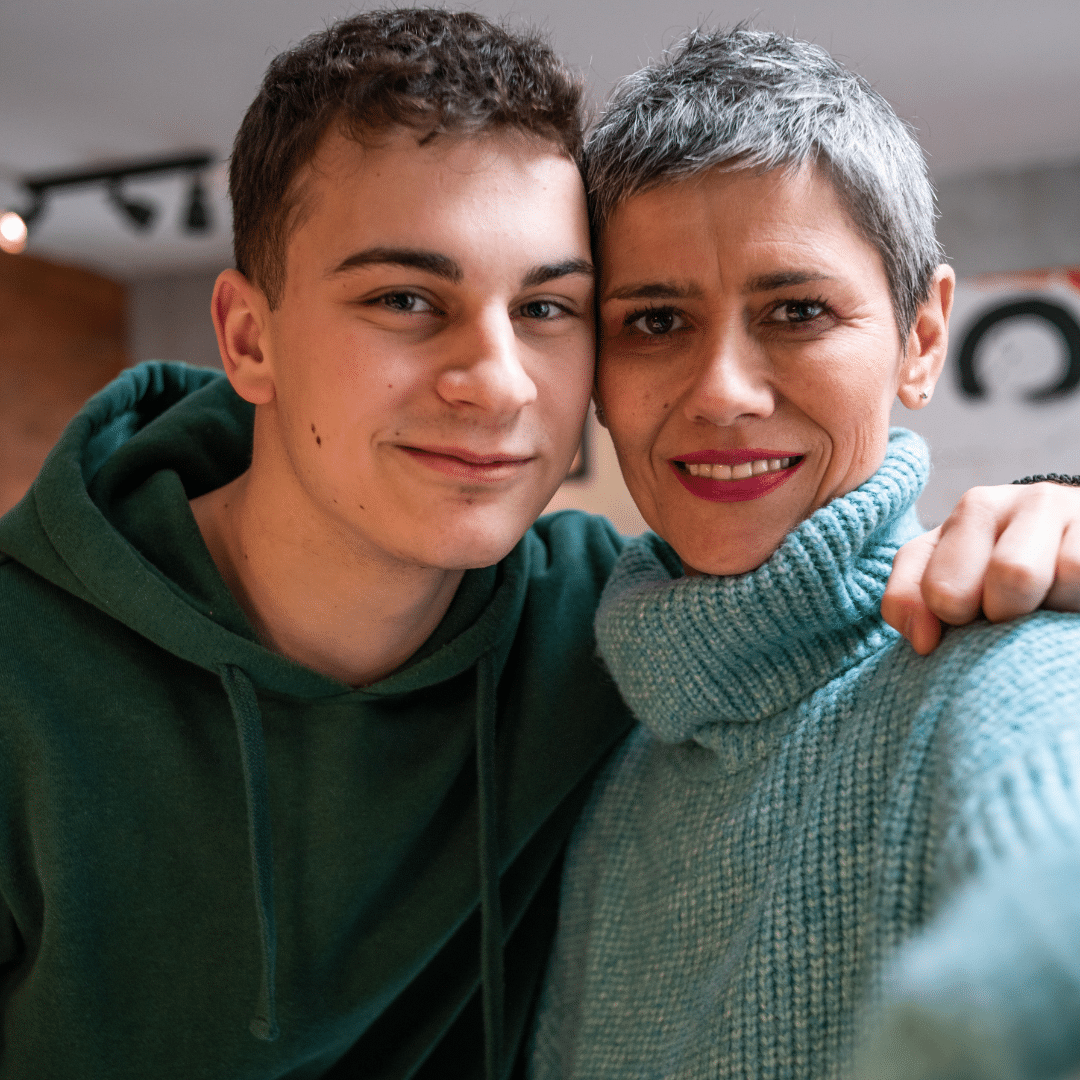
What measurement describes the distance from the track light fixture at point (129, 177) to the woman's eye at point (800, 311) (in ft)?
13.1

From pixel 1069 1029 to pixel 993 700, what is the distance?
35cm

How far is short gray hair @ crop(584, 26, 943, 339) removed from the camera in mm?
969

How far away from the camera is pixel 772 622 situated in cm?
95

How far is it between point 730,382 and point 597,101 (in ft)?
7.43

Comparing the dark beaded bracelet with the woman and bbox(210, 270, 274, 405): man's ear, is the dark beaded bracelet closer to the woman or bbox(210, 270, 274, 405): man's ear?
the woman

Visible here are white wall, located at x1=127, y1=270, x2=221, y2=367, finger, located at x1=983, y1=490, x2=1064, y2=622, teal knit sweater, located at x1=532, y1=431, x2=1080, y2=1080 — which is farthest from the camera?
white wall, located at x1=127, y1=270, x2=221, y2=367

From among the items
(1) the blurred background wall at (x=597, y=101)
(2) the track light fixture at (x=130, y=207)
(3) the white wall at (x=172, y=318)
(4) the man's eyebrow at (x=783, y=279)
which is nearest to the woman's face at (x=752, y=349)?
(4) the man's eyebrow at (x=783, y=279)

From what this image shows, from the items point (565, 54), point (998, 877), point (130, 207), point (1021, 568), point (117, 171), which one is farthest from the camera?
point (130, 207)

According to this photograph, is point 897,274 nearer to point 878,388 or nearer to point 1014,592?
point 878,388

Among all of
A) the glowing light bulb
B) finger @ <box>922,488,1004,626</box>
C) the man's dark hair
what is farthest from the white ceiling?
finger @ <box>922,488,1004,626</box>

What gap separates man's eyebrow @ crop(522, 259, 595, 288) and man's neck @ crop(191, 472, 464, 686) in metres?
0.35

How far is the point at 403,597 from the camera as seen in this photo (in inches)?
46.6

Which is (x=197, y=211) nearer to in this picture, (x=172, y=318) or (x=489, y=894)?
(x=172, y=318)

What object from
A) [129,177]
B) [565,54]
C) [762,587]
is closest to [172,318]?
[129,177]
